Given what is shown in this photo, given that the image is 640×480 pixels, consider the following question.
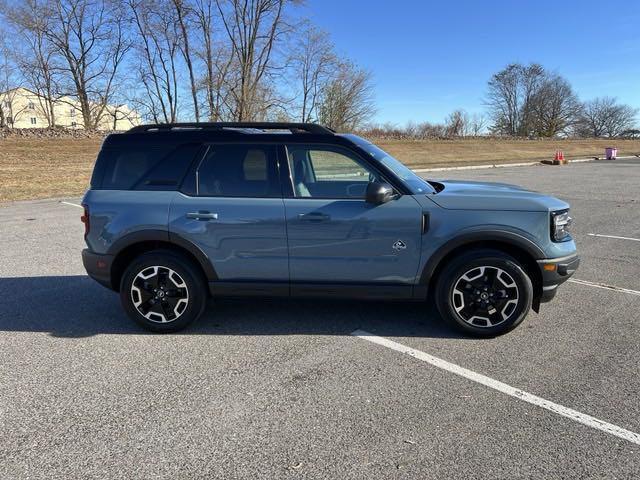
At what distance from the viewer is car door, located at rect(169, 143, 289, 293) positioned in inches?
159

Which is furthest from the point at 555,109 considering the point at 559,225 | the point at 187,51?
the point at 559,225

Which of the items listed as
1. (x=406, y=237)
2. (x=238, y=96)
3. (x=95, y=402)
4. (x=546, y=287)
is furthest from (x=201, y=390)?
(x=238, y=96)

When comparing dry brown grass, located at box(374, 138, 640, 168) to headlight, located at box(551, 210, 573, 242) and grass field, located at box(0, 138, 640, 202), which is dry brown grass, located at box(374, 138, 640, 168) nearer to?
grass field, located at box(0, 138, 640, 202)

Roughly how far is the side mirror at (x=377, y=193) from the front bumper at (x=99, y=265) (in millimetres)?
2322

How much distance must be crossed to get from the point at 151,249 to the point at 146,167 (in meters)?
0.73

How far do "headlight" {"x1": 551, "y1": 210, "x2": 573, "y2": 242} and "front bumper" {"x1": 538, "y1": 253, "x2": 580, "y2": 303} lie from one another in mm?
170

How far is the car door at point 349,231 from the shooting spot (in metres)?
3.92

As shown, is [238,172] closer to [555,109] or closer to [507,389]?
[507,389]

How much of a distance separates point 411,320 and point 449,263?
2.55ft

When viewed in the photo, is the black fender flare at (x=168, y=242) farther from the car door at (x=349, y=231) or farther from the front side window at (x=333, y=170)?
the front side window at (x=333, y=170)

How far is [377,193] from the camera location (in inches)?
149

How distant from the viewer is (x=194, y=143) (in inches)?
165

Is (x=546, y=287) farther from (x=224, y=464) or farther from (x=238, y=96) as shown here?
(x=238, y=96)

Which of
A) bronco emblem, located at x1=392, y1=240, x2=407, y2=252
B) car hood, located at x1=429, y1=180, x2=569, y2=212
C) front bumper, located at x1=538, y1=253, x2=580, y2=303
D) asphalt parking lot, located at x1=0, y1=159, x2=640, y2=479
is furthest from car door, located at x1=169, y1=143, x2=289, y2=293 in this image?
front bumper, located at x1=538, y1=253, x2=580, y2=303
